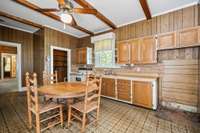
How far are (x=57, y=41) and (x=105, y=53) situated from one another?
224 cm

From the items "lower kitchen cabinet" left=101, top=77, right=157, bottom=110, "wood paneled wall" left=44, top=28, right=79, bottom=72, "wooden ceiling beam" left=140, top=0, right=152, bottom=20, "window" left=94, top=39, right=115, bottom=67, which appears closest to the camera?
"wooden ceiling beam" left=140, top=0, right=152, bottom=20

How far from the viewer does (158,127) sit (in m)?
2.27

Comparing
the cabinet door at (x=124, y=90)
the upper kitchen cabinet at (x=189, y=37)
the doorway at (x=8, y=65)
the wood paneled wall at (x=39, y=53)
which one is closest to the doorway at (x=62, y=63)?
the wood paneled wall at (x=39, y=53)

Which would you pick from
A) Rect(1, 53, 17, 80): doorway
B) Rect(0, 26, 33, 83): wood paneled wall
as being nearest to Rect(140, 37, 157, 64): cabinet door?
Rect(0, 26, 33, 83): wood paneled wall

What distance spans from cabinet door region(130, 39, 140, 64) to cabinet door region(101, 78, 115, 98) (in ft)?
3.25

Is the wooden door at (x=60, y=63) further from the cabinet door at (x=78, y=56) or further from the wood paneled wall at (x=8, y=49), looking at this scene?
the wood paneled wall at (x=8, y=49)

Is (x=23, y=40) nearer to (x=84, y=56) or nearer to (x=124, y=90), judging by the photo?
(x=84, y=56)

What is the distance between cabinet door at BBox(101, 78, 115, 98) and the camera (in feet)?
13.1

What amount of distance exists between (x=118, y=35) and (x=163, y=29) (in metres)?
1.60

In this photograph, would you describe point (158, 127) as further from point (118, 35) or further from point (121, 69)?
point (118, 35)

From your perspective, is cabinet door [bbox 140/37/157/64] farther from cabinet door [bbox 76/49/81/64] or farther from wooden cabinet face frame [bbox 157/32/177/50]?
cabinet door [bbox 76/49/81/64]

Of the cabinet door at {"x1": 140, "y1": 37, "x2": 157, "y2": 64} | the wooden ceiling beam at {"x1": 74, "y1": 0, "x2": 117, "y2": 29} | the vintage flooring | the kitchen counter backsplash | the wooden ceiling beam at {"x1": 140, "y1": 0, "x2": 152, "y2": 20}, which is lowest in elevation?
the vintage flooring

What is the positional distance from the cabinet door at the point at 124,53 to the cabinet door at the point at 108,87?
785 millimetres

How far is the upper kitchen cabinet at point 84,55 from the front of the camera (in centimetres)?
528
